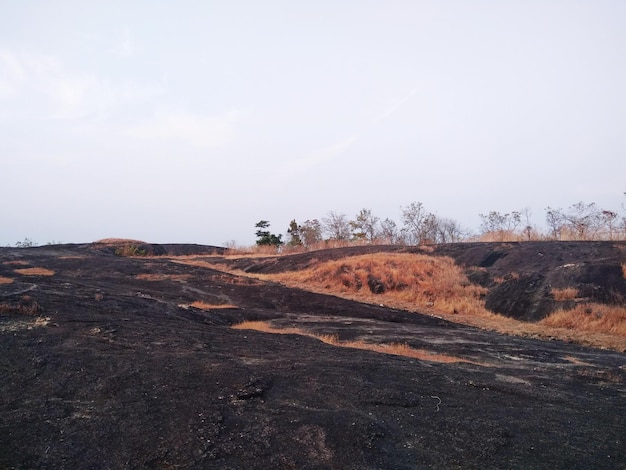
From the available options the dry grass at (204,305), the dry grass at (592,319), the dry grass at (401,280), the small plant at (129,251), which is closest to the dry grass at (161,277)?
the dry grass at (204,305)

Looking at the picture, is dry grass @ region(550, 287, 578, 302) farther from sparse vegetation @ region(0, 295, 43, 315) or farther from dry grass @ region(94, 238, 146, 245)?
dry grass @ region(94, 238, 146, 245)

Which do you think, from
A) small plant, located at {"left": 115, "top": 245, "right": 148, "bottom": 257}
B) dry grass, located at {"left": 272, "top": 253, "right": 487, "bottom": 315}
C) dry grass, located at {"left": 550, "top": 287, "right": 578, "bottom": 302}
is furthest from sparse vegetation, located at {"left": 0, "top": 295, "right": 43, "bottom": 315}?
small plant, located at {"left": 115, "top": 245, "right": 148, "bottom": 257}

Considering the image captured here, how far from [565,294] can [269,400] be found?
19.3 metres

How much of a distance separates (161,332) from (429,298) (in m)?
18.4

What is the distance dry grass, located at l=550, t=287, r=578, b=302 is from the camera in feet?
70.4

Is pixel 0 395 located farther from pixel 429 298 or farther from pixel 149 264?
pixel 149 264

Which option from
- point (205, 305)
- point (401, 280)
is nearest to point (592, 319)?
point (401, 280)

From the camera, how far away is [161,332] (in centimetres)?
1127

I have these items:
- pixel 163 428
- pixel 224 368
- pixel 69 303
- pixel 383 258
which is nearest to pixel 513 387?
pixel 224 368

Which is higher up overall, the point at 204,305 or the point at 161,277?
the point at 161,277

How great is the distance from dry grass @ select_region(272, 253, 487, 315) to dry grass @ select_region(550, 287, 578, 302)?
327cm

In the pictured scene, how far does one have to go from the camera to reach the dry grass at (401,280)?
84.3ft

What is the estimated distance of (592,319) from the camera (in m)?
19.3

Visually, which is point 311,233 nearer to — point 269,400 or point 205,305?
point 205,305
